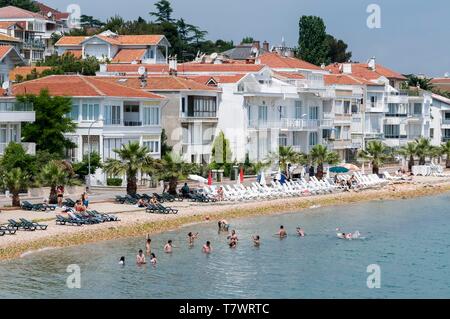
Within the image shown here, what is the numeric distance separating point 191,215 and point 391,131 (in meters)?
55.9

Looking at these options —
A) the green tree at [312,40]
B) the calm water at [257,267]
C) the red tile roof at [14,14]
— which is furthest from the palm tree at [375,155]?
the red tile roof at [14,14]

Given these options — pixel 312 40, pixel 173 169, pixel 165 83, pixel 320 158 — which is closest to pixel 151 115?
pixel 165 83

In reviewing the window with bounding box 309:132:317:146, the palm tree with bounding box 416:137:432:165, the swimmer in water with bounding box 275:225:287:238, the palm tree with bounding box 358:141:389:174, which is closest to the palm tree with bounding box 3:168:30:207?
the swimmer in water with bounding box 275:225:287:238

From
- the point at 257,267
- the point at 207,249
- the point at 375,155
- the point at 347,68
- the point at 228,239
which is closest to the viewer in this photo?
the point at 257,267

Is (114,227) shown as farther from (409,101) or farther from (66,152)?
(409,101)

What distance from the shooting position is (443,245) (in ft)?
201

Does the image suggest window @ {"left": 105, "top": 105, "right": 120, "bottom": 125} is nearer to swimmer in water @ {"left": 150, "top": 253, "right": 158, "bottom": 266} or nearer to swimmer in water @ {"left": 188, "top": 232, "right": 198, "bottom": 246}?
swimmer in water @ {"left": 188, "top": 232, "right": 198, "bottom": 246}

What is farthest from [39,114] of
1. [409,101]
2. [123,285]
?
[409,101]

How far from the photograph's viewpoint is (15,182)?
59656 millimetres

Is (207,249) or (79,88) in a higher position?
(79,88)

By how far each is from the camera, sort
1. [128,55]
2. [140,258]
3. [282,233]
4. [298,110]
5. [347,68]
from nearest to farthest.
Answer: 1. [140,258]
2. [282,233]
3. [298,110]
4. [347,68]
5. [128,55]

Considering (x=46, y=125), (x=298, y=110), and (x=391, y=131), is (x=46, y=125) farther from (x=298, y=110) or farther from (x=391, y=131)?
(x=391, y=131)

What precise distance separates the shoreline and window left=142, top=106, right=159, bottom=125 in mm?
10842

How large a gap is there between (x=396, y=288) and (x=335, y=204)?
29.9 meters
